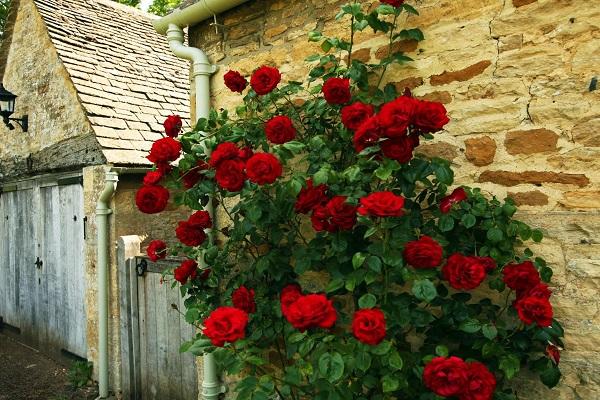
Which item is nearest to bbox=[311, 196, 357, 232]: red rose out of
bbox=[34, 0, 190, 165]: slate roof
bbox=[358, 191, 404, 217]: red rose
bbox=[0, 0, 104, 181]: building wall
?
bbox=[358, 191, 404, 217]: red rose

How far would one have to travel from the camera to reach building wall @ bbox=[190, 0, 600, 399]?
1.86m

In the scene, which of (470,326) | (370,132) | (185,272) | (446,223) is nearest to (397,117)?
(370,132)

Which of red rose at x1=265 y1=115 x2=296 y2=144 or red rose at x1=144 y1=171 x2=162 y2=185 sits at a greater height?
red rose at x1=265 y1=115 x2=296 y2=144

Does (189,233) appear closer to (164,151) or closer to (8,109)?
(164,151)

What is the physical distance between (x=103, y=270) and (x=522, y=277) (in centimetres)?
388

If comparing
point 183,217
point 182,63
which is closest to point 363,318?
point 183,217

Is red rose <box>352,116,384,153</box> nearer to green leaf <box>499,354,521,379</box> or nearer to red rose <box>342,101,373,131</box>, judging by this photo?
red rose <box>342,101,373,131</box>

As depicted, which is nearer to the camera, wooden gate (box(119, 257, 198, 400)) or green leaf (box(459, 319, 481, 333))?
green leaf (box(459, 319, 481, 333))

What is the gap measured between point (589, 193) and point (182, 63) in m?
6.58

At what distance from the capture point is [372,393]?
2096 mm

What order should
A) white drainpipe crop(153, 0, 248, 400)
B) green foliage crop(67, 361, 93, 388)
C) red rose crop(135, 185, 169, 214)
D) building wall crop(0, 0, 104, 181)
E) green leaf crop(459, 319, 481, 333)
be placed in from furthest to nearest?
1. building wall crop(0, 0, 104, 181)
2. green foliage crop(67, 361, 93, 388)
3. white drainpipe crop(153, 0, 248, 400)
4. red rose crop(135, 185, 169, 214)
5. green leaf crop(459, 319, 481, 333)

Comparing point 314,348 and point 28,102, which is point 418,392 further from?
point 28,102

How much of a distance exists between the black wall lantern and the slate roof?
0.93m

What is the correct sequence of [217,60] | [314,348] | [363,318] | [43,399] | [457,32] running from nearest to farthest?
[363,318] < [314,348] < [457,32] < [217,60] < [43,399]
